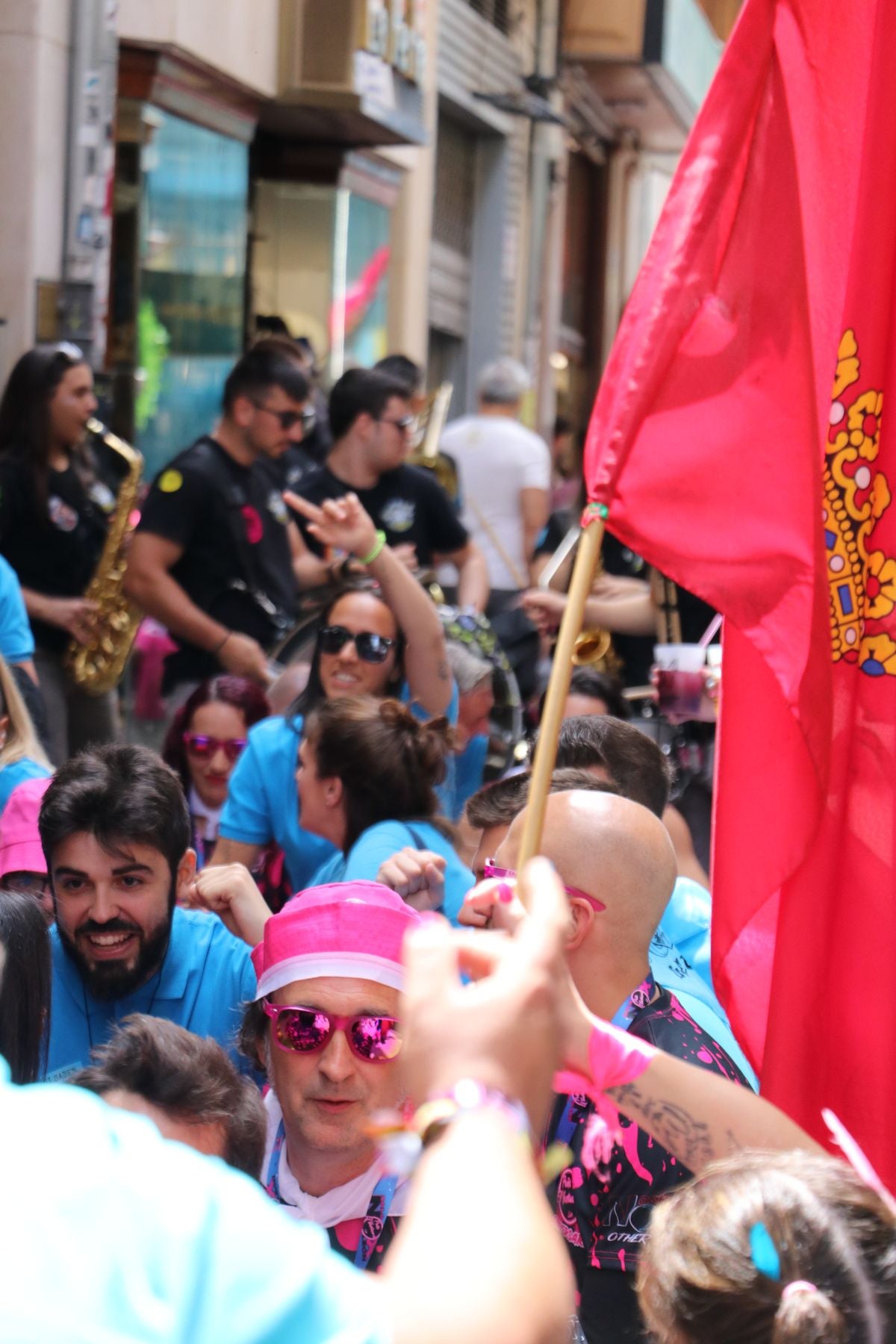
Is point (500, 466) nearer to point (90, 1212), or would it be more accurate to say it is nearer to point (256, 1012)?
point (256, 1012)

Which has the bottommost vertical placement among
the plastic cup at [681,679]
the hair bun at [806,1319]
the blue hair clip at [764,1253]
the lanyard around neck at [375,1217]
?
the lanyard around neck at [375,1217]

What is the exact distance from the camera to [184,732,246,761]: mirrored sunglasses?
5.88 m

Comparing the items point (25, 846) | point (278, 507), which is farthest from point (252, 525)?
point (25, 846)

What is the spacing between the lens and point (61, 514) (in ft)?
21.9

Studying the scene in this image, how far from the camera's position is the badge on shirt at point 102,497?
6969mm

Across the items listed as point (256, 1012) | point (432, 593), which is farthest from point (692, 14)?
point (256, 1012)

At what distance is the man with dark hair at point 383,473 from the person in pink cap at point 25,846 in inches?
107

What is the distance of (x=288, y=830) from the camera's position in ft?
16.7

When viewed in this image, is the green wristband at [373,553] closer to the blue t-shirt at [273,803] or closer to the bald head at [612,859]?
the blue t-shirt at [273,803]

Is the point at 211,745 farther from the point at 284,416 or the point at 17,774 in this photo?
the point at 284,416

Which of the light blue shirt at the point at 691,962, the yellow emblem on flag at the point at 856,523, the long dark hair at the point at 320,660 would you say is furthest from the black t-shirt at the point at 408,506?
the yellow emblem on flag at the point at 856,523

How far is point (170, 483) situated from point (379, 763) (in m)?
2.39

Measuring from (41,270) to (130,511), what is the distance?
1.48m

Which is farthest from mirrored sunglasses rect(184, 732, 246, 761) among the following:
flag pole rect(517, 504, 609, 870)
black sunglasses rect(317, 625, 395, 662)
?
flag pole rect(517, 504, 609, 870)
